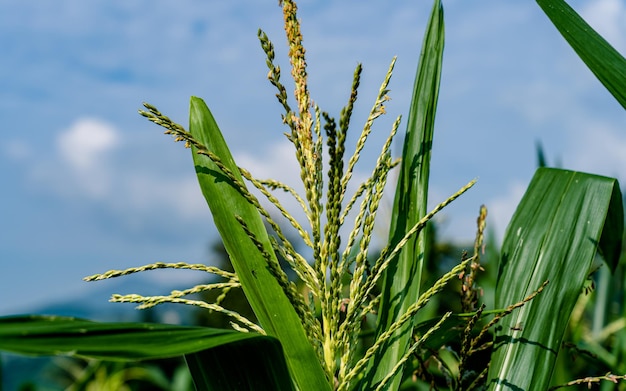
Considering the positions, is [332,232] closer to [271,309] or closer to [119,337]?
[271,309]

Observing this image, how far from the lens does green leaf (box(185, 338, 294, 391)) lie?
718mm

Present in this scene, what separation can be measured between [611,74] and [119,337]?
733mm

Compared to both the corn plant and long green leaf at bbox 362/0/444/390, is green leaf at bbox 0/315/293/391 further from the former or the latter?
long green leaf at bbox 362/0/444/390

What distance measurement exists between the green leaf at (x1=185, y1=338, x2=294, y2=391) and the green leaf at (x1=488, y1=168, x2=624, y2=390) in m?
0.36

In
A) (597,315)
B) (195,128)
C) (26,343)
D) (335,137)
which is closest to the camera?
(26,343)

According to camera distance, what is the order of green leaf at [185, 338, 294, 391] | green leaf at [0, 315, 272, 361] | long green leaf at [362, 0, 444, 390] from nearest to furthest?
green leaf at [0, 315, 272, 361]
green leaf at [185, 338, 294, 391]
long green leaf at [362, 0, 444, 390]

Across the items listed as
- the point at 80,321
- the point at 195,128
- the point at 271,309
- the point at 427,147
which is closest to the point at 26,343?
the point at 80,321

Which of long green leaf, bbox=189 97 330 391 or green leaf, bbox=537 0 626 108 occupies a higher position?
green leaf, bbox=537 0 626 108

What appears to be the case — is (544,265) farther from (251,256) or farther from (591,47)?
(251,256)

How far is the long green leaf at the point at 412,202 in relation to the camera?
880 mm

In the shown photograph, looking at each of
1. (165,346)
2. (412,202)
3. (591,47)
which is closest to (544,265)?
(412,202)

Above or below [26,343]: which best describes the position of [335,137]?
above

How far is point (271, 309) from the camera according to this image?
812 mm

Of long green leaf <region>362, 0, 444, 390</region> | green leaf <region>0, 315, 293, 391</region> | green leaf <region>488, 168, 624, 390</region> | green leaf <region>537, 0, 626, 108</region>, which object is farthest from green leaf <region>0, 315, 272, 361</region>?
green leaf <region>537, 0, 626, 108</region>
